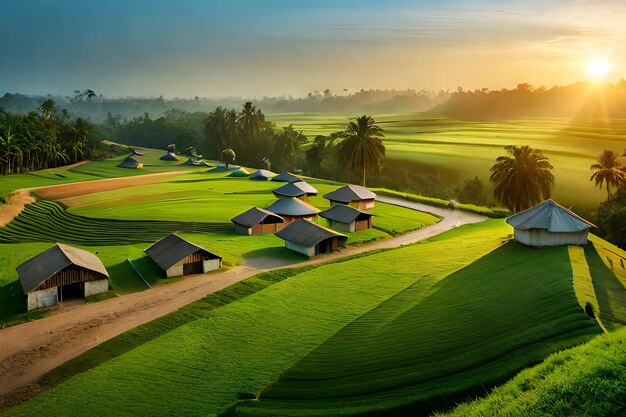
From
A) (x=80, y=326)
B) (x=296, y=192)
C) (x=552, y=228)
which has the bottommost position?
(x=80, y=326)

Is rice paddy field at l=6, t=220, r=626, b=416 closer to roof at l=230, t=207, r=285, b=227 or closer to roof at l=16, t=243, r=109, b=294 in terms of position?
roof at l=16, t=243, r=109, b=294

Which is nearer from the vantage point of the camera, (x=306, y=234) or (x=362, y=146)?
(x=306, y=234)

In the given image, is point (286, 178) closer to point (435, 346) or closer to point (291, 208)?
point (291, 208)

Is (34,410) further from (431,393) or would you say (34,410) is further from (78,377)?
(431,393)

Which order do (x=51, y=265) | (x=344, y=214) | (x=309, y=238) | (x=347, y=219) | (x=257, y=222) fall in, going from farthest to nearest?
(x=344, y=214) < (x=347, y=219) < (x=257, y=222) < (x=309, y=238) < (x=51, y=265)

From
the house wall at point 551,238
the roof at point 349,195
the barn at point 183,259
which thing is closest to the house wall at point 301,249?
the barn at point 183,259

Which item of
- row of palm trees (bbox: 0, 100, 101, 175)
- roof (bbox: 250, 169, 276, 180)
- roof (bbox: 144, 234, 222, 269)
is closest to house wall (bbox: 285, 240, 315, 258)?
roof (bbox: 144, 234, 222, 269)

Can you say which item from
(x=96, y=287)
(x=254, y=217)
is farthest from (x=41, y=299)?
(x=254, y=217)
